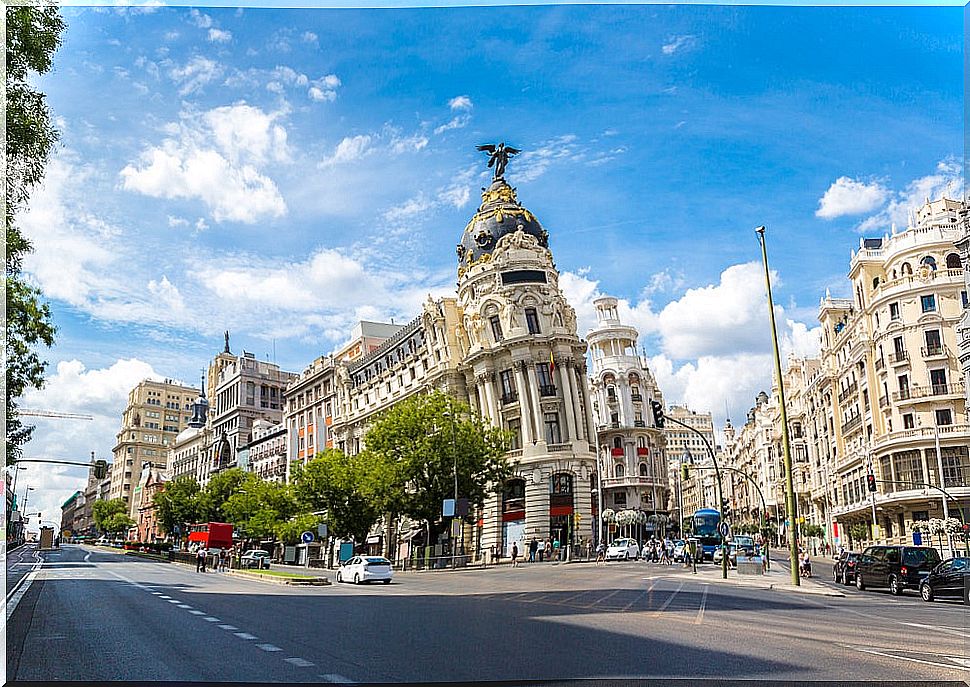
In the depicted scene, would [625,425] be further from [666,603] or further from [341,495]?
[666,603]

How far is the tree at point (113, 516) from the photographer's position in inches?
6102

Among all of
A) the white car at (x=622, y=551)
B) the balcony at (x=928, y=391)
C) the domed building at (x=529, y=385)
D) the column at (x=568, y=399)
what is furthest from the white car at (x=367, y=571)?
the balcony at (x=928, y=391)

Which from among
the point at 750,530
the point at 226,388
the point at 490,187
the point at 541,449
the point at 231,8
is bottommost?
the point at 750,530

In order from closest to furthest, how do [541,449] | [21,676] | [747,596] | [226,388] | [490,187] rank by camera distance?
[21,676] → [747,596] → [541,449] → [490,187] → [226,388]

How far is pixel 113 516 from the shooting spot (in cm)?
16050

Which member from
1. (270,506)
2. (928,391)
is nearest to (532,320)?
(270,506)

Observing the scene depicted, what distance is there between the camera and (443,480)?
60.7 meters

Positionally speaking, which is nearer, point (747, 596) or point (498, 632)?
point (498, 632)

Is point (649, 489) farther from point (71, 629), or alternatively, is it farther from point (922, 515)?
point (71, 629)

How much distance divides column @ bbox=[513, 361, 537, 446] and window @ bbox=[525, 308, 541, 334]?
332 centimetres

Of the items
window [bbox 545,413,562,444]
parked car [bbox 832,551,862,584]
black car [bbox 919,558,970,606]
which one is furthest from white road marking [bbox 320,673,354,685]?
window [bbox 545,413,562,444]

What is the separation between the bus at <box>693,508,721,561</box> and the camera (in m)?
67.9

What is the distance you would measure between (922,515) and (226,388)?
321 feet

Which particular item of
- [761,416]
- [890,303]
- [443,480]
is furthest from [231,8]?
[761,416]
